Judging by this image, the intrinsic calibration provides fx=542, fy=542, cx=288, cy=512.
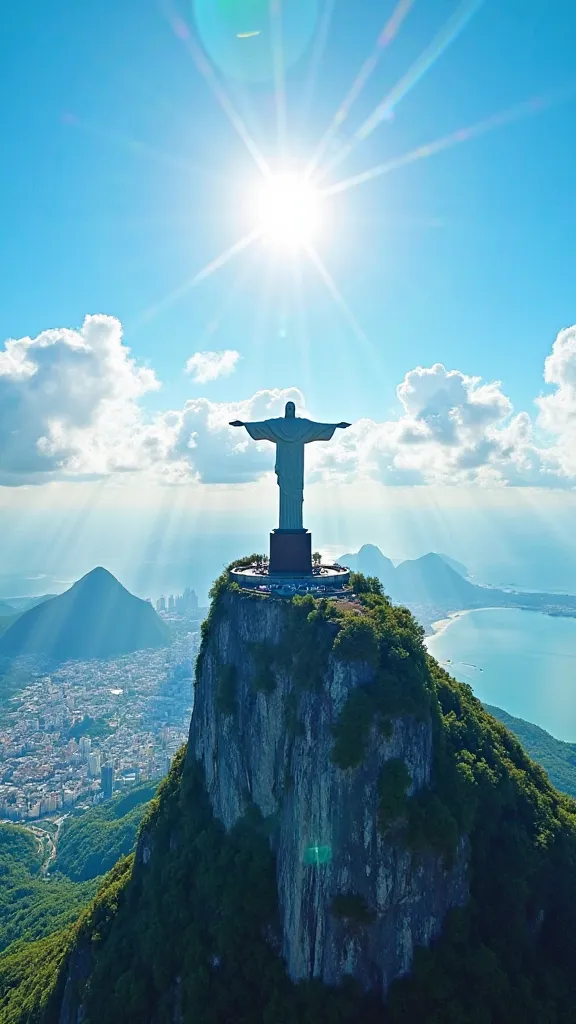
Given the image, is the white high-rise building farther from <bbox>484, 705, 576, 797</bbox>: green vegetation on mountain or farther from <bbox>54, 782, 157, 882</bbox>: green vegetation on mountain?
<bbox>484, 705, 576, 797</bbox>: green vegetation on mountain

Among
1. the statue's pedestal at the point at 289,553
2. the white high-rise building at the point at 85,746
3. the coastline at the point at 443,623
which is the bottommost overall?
the white high-rise building at the point at 85,746

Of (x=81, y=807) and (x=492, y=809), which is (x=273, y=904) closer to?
(x=492, y=809)

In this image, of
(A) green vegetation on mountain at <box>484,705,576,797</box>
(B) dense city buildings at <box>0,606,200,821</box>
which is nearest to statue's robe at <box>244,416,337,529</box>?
(A) green vegetation on mountain at <box>484,705,576,797</box>

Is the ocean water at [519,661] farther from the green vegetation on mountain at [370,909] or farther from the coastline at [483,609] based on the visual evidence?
the green vegetation on mountain at [370,909]

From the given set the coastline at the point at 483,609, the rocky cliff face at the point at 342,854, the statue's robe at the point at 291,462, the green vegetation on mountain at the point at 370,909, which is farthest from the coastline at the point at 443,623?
the rocky cliff face at the point at 342,854

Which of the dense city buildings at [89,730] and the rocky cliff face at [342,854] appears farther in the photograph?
the dense city buildings at [89,730]

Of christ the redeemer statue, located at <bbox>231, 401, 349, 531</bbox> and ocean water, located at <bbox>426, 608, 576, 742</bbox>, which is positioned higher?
christ the redeemer statue, located at <bbox>231, 401, 349, 531</bbox>
